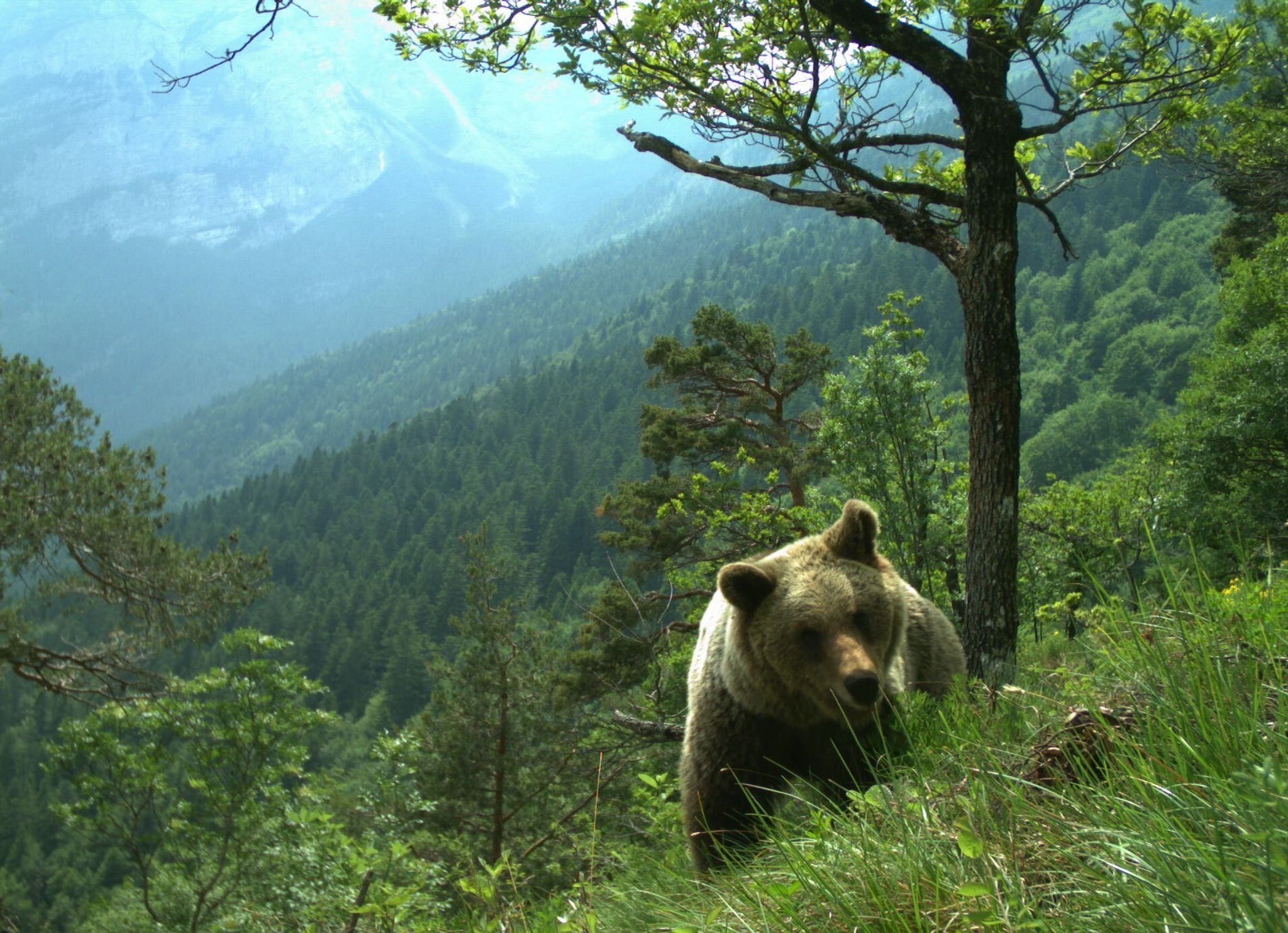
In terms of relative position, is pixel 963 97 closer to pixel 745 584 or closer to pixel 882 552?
pixel 745 584

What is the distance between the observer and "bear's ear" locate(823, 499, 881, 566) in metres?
4.25

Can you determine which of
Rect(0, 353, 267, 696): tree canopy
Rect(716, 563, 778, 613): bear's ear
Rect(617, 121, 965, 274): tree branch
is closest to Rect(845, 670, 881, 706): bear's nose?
Rect(716, 563, 778, 613): bear's ear

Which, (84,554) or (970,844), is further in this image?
(84,554)

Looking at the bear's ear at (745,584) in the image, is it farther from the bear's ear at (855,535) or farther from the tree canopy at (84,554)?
the tree canopy at (84,554)

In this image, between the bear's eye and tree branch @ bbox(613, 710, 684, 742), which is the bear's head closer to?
the bear's eye

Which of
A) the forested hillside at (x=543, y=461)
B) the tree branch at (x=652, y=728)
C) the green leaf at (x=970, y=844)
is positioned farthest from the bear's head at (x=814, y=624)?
the forested hillside at (x=543, y=461)

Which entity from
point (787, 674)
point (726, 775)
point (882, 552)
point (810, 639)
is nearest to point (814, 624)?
point (810, 639)

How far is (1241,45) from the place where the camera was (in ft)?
18.2

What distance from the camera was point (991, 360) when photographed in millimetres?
5488

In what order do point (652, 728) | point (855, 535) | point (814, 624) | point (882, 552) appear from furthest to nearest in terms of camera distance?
point (882, 552) → point (652, 728) → point (855, 535) → point (814, 624)

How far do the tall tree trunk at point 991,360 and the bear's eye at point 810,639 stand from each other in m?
1.94

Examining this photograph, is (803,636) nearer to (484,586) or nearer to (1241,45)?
(1241,45)

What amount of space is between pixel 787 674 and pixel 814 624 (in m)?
0.26

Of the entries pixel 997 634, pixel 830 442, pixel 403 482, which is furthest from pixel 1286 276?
pixel 403 482
